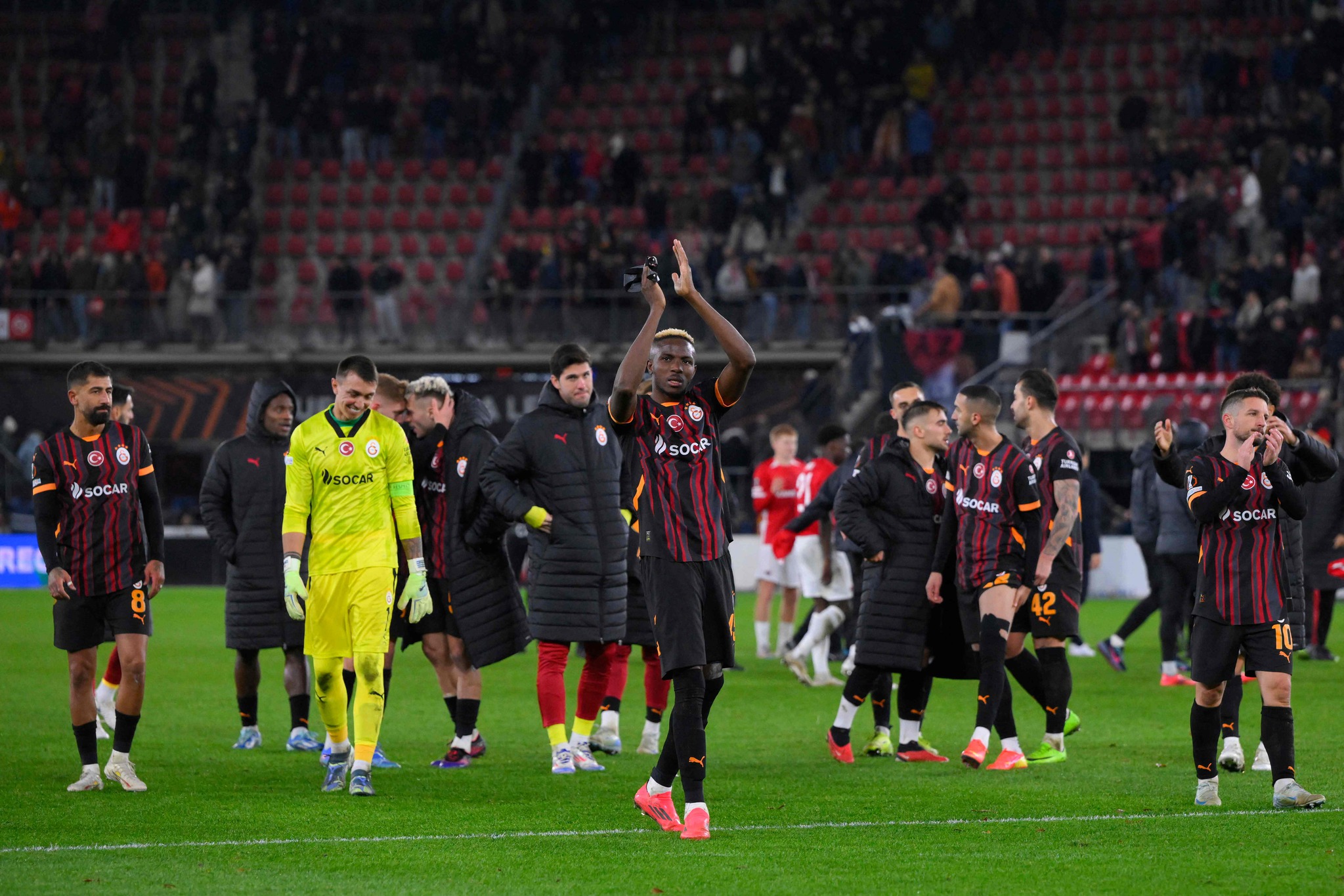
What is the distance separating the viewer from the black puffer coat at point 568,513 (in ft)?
30.6

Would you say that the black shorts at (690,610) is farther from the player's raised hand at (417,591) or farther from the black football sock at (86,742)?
the black football sock at (86,742)

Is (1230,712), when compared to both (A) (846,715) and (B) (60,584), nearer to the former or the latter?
(A) (846,715)

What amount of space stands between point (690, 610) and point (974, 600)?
2.79 metres

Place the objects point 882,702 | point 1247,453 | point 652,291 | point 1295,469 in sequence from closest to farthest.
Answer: point 652,291
point 1247,453
point 1295,469
point 882,702

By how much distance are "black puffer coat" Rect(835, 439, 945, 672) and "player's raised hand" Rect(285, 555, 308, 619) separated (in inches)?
127

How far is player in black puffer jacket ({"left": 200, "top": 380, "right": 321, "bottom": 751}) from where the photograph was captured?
1030 centimetres

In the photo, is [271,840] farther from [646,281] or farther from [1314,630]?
[1314,630]

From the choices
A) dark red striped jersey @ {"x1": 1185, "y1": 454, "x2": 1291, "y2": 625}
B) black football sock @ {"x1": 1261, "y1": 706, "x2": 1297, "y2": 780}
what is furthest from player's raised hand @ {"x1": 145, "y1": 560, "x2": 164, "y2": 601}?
black football sock @ {"x1": 1261, "y1": 706, "x2": 1297, "y2": 780}

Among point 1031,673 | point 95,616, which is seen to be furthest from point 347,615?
point 1031,673

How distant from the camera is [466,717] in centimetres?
985

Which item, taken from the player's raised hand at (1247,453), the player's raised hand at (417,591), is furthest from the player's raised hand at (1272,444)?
the player's raised hand at (417,591)

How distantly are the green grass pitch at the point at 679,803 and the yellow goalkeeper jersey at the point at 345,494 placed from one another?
4.09 feet

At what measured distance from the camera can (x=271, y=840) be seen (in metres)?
7.33

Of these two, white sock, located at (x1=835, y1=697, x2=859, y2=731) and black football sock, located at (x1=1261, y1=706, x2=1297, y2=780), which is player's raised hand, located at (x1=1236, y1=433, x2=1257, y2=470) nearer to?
black football sock, located at (x1=1261, y1=706, x2=1297, y2=780)
